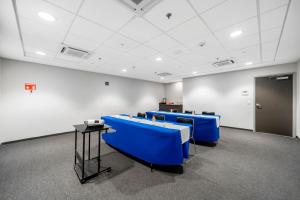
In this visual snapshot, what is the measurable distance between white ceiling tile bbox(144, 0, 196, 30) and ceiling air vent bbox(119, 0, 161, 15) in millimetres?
82

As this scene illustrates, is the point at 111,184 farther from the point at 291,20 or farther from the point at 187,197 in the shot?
the point at 291,20

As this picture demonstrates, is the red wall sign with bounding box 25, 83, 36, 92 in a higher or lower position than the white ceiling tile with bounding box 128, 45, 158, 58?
lower

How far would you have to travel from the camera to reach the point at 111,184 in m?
2.02

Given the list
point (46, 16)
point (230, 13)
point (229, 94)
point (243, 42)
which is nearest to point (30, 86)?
point (46, 16)

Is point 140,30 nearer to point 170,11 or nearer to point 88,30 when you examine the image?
point 170,11

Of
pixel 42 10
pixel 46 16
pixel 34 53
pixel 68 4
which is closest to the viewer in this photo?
pixel 68 4

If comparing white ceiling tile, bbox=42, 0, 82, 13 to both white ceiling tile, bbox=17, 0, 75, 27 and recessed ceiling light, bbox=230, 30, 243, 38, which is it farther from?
recessed ceiling light, bbox=230, 30, 243, 38

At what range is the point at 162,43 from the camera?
2.90 metres

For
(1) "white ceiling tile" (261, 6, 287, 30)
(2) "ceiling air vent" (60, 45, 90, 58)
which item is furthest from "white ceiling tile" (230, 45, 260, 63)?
(2) "ceiling air vent" (60, 45, 90, 58)

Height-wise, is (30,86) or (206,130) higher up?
(30,86)

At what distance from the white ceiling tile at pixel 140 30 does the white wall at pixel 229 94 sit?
505 cm

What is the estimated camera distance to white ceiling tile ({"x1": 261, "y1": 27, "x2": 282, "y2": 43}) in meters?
2.37

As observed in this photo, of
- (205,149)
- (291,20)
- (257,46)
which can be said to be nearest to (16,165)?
(205,149)

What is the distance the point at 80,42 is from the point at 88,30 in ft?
2.14
